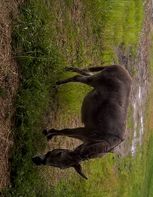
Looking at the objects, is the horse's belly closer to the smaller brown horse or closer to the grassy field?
the smaller brown horse

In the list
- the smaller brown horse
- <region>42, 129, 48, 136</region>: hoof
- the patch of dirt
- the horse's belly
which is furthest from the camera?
<region>42, 129, 48, 136</region>: hoof

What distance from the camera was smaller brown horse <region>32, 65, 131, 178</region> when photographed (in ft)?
28.1

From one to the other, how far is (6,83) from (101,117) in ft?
6.52

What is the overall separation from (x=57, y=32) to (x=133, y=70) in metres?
4.88

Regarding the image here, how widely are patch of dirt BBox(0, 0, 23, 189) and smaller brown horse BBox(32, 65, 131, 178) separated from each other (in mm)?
871

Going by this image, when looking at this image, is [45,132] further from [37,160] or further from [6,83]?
[6,83]

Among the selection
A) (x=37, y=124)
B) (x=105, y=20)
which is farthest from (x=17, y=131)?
(x=105, y=20)

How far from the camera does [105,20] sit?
1245cm

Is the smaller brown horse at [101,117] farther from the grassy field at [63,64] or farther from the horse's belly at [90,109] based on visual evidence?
the grassy field at [63,64]

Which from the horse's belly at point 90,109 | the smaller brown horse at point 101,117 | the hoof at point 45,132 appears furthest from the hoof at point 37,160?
the horse's belly at point 90,109

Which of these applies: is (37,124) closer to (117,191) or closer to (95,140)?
(95,140)

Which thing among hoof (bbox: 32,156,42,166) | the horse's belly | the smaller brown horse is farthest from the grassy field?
the horse's belly

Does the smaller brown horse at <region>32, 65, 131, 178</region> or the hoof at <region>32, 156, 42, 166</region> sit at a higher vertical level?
the smaller brown horse at <region>32, 65, 131, 178</region>

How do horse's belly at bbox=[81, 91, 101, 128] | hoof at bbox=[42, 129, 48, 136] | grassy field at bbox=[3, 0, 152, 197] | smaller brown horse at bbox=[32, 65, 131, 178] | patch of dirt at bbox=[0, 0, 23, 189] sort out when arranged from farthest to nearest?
hoof at bbox=[42, 129, 48, 136] < horse's belly at bbox=[81, 91, 101, 128] < smaller brown horse at bbox=[32, 65, 131, 178] < grassy field at bbox=[3, 0, 152, 197] < patch of dirt at bbox=[0, 0, 23, 189]
